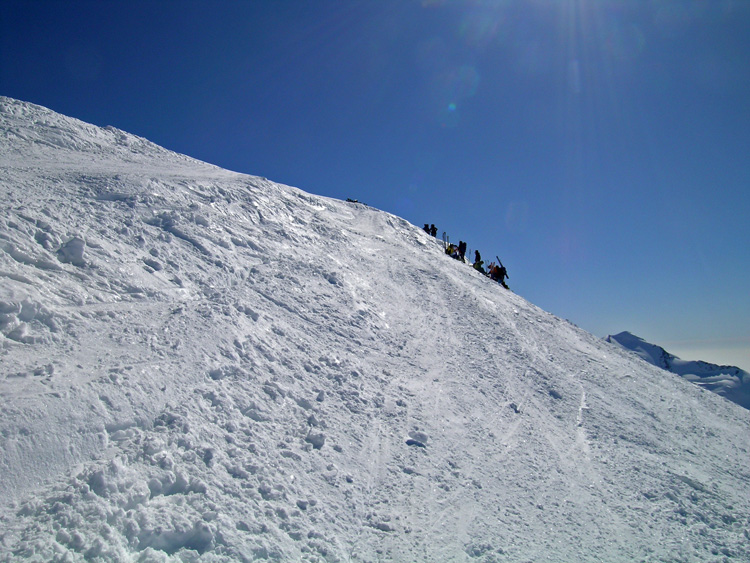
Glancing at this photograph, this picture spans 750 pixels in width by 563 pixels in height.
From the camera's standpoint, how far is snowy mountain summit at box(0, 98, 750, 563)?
188 inches

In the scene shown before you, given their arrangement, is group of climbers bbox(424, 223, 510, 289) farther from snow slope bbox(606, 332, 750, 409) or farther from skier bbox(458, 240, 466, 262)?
snow slope bbox(606, 332, 750, 409)

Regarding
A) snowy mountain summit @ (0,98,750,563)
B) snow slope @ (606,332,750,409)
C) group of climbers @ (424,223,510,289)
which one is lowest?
snowy mountain summit @ (0,98,750,563)

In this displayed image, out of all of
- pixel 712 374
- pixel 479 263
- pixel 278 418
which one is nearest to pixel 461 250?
pixel 479 263

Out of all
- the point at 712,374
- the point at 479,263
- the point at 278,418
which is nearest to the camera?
the point at 278,418

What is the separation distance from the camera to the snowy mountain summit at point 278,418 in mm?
4785

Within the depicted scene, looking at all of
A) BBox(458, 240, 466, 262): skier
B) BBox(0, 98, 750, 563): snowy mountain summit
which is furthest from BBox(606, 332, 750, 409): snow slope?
BBox(0, 98, 750, 563): snowy mountain summit

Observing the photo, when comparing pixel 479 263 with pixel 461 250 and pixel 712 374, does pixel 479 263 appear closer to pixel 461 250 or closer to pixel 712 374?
pixel 461 250

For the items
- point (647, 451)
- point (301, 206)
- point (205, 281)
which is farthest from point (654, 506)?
point (301, 206)

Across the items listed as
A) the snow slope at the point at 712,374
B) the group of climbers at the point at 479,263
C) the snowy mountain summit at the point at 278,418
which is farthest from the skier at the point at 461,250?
the snow slope at the point at 712,374

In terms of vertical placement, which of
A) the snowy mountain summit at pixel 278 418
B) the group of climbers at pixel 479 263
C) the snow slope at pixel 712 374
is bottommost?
the snowy mountain summit at pixel 278 418

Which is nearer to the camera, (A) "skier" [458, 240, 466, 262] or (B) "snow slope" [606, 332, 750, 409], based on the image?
(A) "skier" [458, 240, 466, 262]

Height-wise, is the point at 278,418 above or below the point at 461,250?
below

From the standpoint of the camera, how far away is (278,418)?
6.80 metres

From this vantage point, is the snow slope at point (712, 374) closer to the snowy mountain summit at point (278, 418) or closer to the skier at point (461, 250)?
the skier at point (461, 250)
